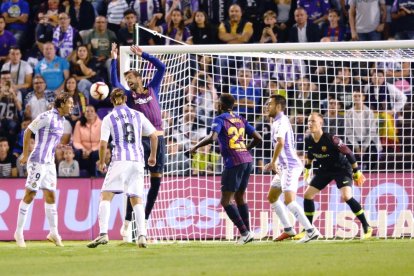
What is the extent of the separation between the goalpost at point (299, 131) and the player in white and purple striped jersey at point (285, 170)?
2.28 metres

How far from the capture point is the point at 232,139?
16938 millimetres

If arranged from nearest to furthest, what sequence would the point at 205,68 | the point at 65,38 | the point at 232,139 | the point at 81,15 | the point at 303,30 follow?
the point at 232,139, the point at 205,68, the point at 303,30, the point at 65,38, the point at 81,15

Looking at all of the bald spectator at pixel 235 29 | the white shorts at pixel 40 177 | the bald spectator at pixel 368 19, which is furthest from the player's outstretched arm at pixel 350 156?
the bald spectator at pixel 235 29

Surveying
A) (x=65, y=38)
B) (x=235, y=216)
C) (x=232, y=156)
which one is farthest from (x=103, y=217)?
(x=65, y=38)

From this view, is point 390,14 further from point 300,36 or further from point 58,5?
point 58,5

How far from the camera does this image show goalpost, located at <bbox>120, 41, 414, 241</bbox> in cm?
1992

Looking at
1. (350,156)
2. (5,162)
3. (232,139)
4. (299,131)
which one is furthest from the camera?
(5,162)

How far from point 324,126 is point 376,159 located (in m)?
1.08

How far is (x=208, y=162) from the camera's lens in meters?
20.7

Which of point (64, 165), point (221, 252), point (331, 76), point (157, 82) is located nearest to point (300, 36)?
point (331, 76)

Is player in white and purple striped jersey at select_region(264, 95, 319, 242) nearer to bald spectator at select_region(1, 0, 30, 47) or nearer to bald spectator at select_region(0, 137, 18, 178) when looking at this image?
bald spectator at select_region(0, 137, 18, 178)

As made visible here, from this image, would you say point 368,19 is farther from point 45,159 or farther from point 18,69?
point 45,159

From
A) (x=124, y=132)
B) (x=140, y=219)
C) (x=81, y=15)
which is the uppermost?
(x=81, y=15)

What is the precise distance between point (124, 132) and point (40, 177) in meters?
2.15
